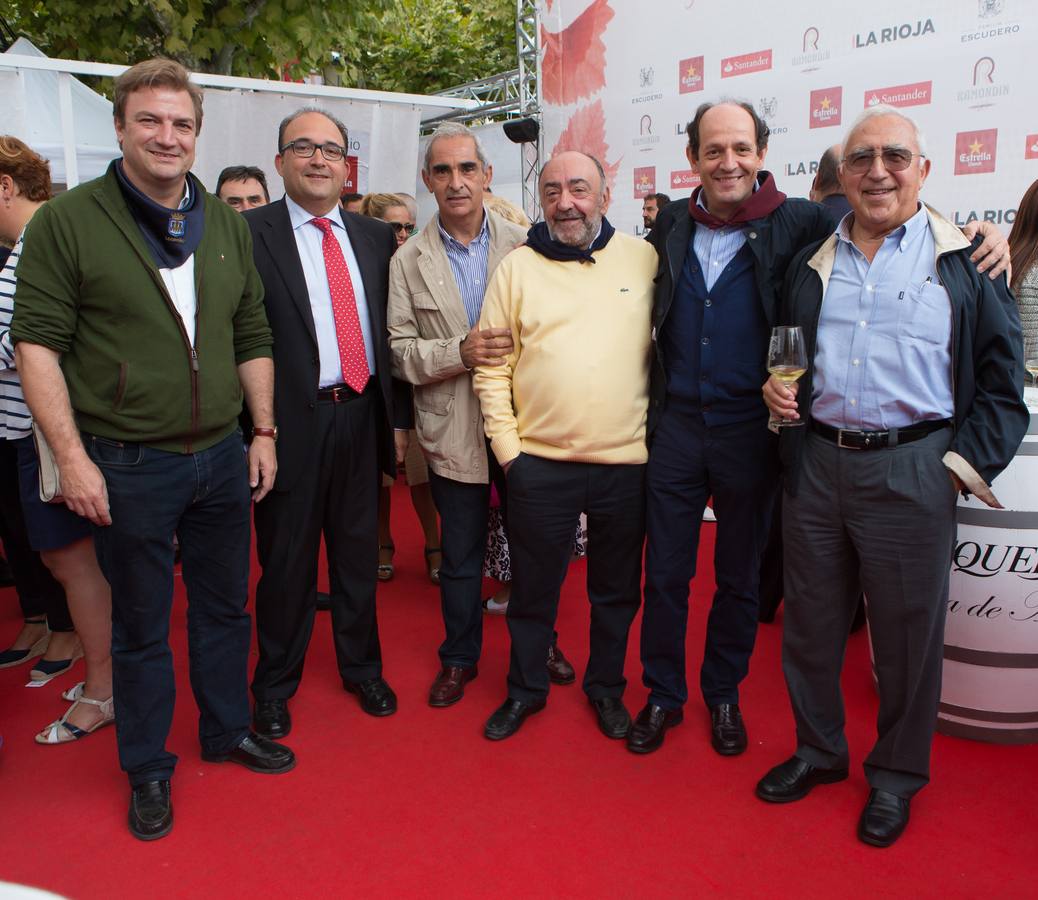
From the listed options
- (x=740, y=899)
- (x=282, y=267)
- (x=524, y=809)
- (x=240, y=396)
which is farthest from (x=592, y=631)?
(x=282, y=267)

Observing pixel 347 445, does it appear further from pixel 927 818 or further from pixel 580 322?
pixel 927 818

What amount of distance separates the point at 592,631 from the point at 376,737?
846mm

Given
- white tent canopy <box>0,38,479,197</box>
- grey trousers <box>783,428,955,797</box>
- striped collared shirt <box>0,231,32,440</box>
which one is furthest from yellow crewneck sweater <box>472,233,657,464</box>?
white tent canopy <box>0,38,479,197</box>

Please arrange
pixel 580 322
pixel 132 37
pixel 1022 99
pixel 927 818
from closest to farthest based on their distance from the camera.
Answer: pixel 927 818
pixel 580 322
pixel 1022 99
pixel 132 37

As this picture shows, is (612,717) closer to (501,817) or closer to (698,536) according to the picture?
(501,817)

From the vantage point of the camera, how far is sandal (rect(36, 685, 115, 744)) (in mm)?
2990

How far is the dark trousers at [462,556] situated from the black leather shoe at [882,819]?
146cm

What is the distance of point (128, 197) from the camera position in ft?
7.72

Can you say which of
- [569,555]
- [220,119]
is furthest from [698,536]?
[220,119]

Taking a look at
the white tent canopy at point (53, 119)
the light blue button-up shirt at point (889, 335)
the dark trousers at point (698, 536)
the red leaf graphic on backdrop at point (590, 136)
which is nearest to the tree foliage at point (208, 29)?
the white tent canopy at point (53, 119)

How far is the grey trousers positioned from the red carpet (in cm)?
24

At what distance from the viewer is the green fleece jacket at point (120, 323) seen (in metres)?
2.23

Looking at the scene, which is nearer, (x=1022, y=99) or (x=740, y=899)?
(x=740, y=899)

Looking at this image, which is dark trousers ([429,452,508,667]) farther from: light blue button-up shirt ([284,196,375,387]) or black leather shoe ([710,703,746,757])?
black leather shoe ([710,703,746,757])
